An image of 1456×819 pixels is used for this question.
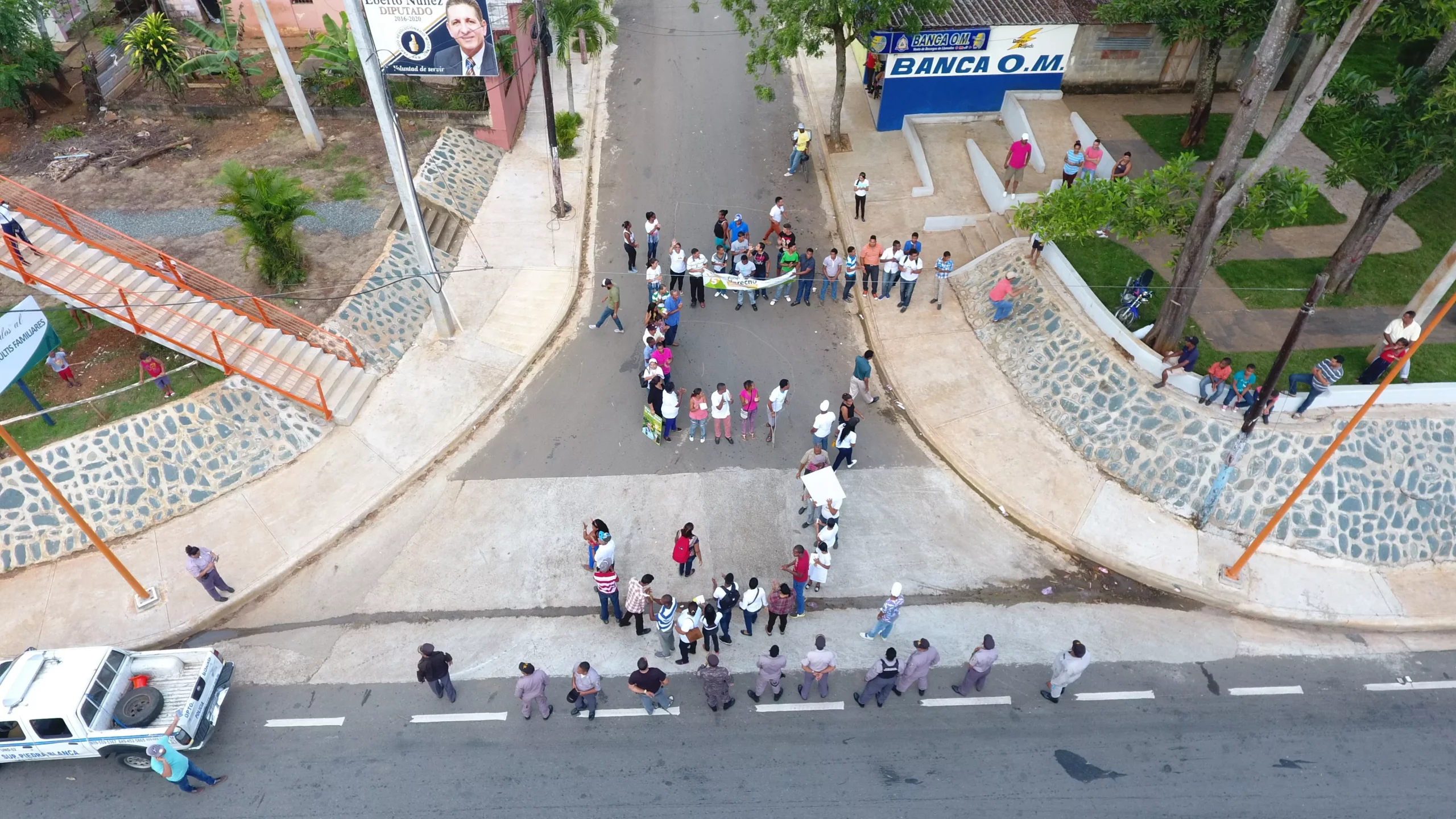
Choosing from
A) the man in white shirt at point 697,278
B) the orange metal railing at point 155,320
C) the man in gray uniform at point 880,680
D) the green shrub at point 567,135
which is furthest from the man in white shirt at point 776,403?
the green shrub at point 567,135

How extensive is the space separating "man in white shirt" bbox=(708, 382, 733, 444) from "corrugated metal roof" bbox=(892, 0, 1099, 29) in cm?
1249

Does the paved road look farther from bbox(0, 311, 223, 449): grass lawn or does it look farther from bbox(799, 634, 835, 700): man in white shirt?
bbox(0, 311, 223, 449): grass lawn

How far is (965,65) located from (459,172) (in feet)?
46.3

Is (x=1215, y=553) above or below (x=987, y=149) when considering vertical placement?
below

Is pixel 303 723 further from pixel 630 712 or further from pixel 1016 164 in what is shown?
pixel 1016 164

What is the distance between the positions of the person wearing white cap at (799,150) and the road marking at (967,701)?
1535 cm

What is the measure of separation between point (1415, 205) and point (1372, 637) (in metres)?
12.0

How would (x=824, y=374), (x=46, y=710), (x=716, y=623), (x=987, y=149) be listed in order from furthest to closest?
(x=987, y=149) < (x=824, y=374) < (x=716, y=623) < (x=46, y=710)

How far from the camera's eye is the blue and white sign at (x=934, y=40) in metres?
23.2

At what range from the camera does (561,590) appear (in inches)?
570

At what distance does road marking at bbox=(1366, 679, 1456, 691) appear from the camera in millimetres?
13469

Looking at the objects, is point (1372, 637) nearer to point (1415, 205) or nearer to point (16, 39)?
point (1415, 205)

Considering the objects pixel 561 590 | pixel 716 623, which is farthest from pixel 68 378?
pixel 716 623

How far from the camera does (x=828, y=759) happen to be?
483 inches
